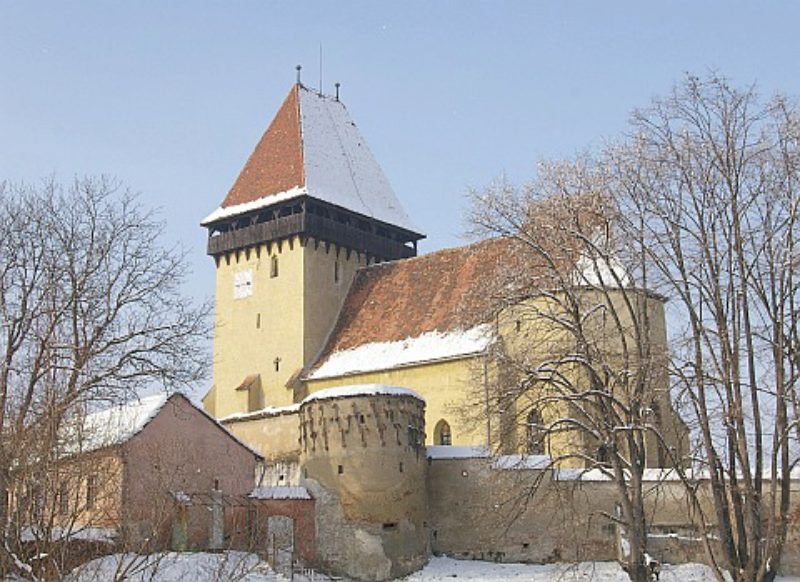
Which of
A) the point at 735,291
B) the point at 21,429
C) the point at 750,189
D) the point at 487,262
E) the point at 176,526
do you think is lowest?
the point at 176,526

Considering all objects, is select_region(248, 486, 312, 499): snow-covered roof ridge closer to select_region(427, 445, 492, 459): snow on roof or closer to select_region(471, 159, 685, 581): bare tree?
select_region(427, 445, 492, 459): snow on roof

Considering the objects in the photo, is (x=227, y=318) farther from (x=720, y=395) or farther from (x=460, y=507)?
(x=720, y=395)

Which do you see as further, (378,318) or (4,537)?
(378,318)

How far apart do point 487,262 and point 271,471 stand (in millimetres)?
10225

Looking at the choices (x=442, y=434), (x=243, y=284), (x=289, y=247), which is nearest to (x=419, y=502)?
(x=442, y=434)

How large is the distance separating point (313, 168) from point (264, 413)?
1132 cm

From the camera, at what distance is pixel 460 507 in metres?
31.0

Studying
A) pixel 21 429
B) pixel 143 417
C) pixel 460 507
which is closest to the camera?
pixel 21 429

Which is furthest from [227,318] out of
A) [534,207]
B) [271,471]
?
[534,207]

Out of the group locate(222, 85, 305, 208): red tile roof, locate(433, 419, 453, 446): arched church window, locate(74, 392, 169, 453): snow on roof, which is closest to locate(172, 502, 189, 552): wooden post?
locate(74, 392, 169, 453): snow on roof

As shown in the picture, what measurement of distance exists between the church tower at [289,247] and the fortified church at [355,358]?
64 millimetres

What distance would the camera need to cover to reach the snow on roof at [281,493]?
100 feet

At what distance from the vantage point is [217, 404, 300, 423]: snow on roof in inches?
1510

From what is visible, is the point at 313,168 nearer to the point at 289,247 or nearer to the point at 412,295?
the point at 289,247
